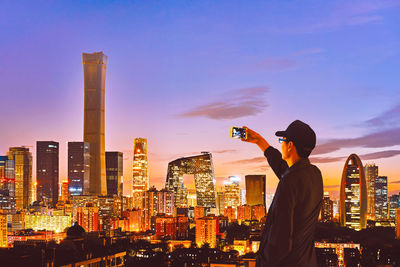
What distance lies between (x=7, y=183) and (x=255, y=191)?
3461cm

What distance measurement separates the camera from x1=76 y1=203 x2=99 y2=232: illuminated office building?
137ft

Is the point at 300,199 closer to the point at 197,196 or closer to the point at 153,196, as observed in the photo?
the point at 153,196

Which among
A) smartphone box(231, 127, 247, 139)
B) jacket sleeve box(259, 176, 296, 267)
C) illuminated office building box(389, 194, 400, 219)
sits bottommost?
illuminated office building box(389, 194, 400, 219)

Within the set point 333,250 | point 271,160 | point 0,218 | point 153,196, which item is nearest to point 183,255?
point 333,250

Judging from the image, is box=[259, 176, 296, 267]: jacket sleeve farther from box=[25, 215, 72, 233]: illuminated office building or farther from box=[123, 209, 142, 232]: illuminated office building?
box=[25, 215, 72, 233]: illuminated office building

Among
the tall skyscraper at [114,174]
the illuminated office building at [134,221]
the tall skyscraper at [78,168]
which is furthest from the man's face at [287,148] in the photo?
the tall skyscraper at [114,174]

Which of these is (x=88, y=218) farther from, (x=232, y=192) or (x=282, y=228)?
(x=282, y=228)

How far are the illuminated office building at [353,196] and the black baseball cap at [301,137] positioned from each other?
38373 mm

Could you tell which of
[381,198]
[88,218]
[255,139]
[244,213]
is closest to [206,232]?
[88,218]

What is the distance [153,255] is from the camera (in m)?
22.3

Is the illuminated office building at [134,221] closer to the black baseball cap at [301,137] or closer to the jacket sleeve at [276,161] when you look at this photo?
the jacket sleeve at [276,161]

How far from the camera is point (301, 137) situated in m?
1.38

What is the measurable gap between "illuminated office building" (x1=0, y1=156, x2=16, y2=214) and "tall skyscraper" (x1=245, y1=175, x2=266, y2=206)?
28433 mm

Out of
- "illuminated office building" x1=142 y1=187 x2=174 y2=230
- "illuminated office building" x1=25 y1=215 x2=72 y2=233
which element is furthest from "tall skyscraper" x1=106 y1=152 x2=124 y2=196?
"illuminated office building" x1=25 y1=215 x2=72 y2=233
